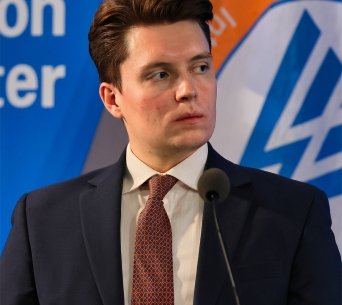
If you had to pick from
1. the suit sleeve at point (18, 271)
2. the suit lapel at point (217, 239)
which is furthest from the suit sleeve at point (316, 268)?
the suit sleeve at point (18, 271)

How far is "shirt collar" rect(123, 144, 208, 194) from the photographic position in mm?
2039

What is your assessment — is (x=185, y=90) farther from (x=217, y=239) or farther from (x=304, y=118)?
(x=304, y=118)

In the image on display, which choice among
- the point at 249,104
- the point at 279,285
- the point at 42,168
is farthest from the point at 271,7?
the point at 279,285

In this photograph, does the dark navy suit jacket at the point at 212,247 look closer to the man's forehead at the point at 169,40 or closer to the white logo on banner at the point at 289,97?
the man's forehead at the point at 169,40

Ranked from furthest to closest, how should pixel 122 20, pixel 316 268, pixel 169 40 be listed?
pixel 122 20 → pixel 169 40 → pixel 316 268

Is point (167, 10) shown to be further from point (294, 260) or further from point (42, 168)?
point (42, 168)

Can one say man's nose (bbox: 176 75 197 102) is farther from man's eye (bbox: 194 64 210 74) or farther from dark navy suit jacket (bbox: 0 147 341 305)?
dark navy suit jacket (bbox: 0 147 341 305)

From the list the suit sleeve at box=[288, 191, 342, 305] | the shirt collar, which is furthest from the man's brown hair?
the suit sleeve at box=[288, 191, 342, 305]

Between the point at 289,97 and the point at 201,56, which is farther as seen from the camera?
the point at 289,97

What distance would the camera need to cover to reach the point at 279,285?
188cm

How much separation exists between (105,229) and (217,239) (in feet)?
0.98

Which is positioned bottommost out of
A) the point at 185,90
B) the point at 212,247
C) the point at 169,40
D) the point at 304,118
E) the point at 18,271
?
the point at 18,271

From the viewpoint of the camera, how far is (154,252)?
195 centimetres

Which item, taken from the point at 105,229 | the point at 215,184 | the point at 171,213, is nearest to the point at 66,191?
the point at 105,229
